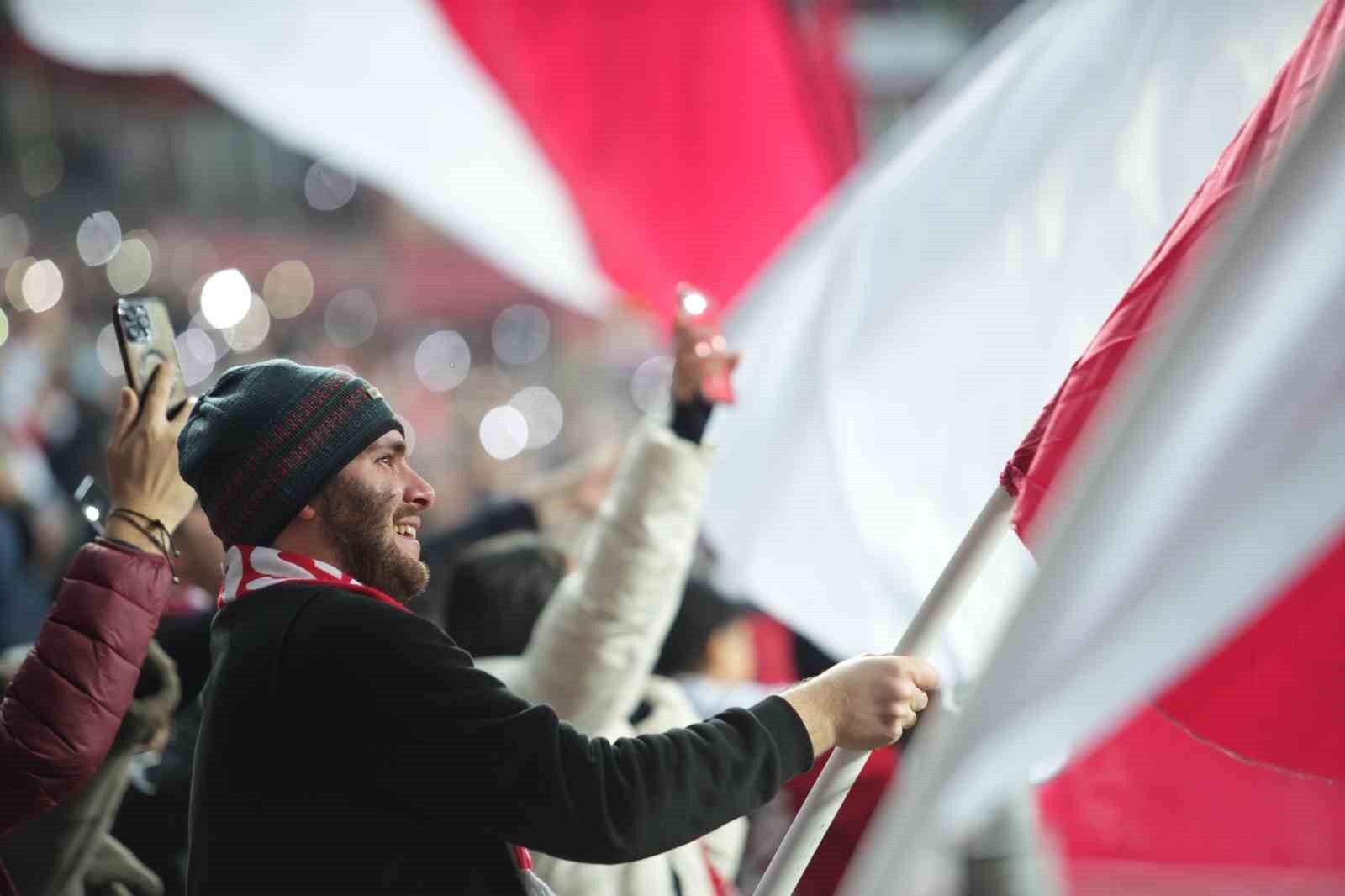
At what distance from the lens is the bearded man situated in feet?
5.34

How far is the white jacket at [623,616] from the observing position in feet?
8.32

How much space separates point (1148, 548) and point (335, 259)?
49.9m

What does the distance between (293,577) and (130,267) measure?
119ft

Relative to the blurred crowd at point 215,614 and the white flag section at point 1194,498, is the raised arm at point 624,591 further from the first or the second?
the white flag section at point 1194,498

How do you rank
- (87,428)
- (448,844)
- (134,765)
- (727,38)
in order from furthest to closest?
(87,428)
(727,38)
(134,765)
(448,844)

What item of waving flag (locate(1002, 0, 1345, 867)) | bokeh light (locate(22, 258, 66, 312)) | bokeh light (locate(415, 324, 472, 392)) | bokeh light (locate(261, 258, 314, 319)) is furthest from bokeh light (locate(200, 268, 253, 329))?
bokeh light (locate(261, 258, 314, 319))

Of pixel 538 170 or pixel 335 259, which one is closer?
pixel 538 170

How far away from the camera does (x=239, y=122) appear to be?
1908 inches

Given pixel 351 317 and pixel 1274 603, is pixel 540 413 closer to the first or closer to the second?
pixel 351 317

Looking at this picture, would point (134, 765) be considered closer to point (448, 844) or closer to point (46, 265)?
point (448, 844)

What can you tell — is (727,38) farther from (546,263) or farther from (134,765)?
(134,765)

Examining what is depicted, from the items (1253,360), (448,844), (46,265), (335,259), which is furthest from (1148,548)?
(335,259)

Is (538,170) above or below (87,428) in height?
above

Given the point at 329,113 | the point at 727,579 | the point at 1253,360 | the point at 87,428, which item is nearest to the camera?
the point at 1253,360
